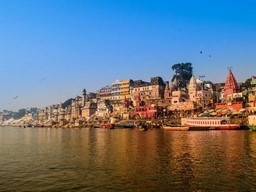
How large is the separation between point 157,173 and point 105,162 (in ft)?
22.5

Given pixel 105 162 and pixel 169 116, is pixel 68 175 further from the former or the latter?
pixel 169 116

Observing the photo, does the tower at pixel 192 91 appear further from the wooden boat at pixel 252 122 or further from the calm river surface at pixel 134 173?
the calm river surface at pixel 134 173

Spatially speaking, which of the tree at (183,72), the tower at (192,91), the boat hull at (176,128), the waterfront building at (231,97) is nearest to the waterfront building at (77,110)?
the tree at (183,72)

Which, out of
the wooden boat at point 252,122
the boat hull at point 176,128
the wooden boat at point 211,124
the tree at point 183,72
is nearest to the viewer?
the wooden boat at point 252,122

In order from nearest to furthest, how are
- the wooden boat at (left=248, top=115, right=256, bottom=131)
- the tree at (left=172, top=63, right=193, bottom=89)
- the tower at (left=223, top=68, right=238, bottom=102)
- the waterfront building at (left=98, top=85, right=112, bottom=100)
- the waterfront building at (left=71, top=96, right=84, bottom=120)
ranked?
1. the wooden boat at (left=248, top=115, right=256, bottom=131)
2. the tower at (left=223, top=68, right=238, bottom=102)
3. the tree at (left=172, top=63, right=193, bottom=89)
4. the waterfront building at (left=98, top=85, right=112, bottom=100)
5. the waterfront building at (left=71, top=96, right=84, bottom=120)

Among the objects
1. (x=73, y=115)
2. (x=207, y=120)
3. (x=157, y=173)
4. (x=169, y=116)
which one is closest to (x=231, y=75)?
(x=169, y=116)

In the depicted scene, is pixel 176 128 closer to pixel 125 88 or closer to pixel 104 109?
A: pixel 104 109

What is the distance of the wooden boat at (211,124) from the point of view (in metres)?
80.1

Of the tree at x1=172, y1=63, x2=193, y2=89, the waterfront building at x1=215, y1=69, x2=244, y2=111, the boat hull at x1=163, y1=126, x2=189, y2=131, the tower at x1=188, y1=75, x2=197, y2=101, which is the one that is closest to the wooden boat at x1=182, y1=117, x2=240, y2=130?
the boat hull at x1=163, y1=126, x2=189, y2=131

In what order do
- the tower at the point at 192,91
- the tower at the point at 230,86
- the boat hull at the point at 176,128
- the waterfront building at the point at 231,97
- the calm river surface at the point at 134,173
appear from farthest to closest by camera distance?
the tower at the point at 192,91 < the tower at the point at 230,86 < the waterfront building at the point at 231,97 < the boat hull at the point at 176,128 < the calm river surface at the point at 134,173

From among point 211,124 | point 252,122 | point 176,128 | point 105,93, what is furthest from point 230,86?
point 105,93

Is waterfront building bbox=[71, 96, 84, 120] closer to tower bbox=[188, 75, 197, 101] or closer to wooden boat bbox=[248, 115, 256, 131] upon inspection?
tower bbox=[188, 75, 197, 101]

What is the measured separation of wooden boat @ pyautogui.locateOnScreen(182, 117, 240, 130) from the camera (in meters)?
80.1

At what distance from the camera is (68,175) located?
74.7ft
